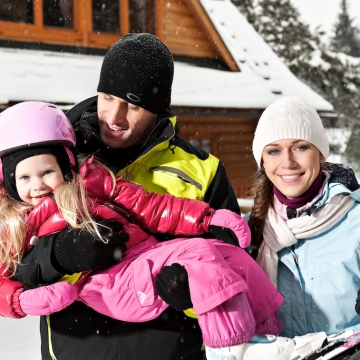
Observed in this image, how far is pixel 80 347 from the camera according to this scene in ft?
7.64

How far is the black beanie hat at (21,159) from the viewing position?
2379 mm

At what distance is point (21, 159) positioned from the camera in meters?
2.37

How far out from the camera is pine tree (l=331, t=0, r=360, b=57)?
159ft

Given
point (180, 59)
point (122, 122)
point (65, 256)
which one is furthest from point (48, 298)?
point (180, 59)

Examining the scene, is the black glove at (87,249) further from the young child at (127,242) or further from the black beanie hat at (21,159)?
the black beanie hat at (21,159)

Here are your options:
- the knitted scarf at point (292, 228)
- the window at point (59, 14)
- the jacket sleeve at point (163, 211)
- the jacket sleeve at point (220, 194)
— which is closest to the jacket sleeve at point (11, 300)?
the jacket sleeve at point (163, 211)

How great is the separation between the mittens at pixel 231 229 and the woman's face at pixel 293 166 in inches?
12.0

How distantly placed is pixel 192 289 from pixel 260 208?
0.79 metres

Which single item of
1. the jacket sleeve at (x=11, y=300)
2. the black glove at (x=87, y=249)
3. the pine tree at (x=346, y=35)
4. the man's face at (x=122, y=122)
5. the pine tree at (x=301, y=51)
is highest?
the man's face at (x=122, y=122)

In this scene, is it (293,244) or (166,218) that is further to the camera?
(293,244)

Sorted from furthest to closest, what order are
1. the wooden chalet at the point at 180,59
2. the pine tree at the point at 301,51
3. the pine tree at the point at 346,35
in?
the pine tree at the point at 346,35 → the pine tree at the point at 301,51 → the wooden chalet at the point at 180,59

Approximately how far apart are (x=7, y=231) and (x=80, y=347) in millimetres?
554

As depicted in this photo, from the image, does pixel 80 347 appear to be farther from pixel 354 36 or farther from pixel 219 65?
pixel 354 36

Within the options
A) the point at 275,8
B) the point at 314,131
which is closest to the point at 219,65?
the point at 314,131
